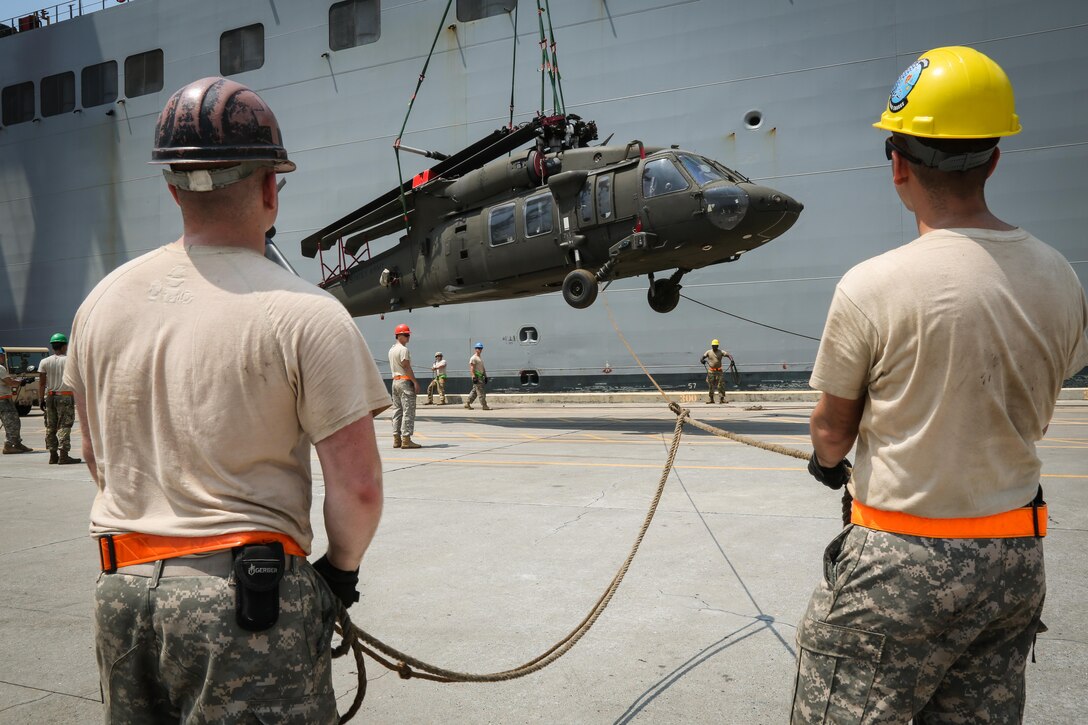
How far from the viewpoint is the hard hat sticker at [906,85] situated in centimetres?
212

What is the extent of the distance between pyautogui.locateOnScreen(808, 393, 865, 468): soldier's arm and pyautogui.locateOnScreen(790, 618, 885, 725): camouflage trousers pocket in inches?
18.5

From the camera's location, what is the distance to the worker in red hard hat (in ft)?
39.8

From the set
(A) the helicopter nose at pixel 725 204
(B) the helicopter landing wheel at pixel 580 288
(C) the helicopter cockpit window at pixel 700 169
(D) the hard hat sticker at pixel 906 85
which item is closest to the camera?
(D) the hard hat sticker at pixel 906 85

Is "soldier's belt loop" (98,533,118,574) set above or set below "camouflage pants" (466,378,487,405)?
above

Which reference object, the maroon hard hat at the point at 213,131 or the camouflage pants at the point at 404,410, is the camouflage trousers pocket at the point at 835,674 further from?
the camouflage pants at the point at 404,410

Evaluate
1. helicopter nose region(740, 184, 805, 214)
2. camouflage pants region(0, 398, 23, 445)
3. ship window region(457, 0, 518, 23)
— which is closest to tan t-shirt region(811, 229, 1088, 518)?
helicopter nose region(740, 184, 805, 214)

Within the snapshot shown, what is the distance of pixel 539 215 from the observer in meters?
12.9

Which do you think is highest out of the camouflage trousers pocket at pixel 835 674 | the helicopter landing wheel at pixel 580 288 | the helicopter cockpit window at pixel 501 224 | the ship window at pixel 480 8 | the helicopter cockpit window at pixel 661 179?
the ship window at pixel 480 8

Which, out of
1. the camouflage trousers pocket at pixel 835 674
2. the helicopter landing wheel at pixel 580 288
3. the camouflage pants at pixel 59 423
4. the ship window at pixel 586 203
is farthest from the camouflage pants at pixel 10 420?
the camouflage trousers pocket at pixel 835 674

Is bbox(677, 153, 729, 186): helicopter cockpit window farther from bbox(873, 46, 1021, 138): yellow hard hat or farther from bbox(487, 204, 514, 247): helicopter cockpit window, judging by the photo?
bbox(873, 46, 1021, 138): yellow hard hat

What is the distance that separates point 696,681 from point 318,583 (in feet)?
7.10

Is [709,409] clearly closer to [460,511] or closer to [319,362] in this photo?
[460,511]

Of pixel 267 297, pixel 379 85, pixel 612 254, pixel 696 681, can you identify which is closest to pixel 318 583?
pixel 267 297

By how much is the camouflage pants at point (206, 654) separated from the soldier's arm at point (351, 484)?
0.41 ft
